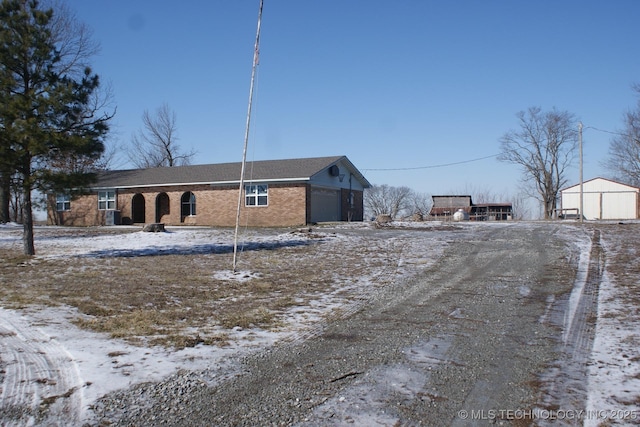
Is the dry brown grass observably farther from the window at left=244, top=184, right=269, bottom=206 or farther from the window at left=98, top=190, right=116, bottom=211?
the window at left=98, top=190, right=116, bottom=211

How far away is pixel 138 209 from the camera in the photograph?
34312mm

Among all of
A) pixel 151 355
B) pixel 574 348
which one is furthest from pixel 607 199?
pixel 151 355

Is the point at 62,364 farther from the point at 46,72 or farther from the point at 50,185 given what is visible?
the point at 46,72

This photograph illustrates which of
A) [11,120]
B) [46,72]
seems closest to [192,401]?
[11,120]

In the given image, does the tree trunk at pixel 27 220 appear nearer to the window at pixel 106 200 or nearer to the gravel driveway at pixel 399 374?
the gravel driveway at pixel 399 374

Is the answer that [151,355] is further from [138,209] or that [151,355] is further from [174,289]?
[138,209]

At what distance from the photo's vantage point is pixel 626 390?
4355mm

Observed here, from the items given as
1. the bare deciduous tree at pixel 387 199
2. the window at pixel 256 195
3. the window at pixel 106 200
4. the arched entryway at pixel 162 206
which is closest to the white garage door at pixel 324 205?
the window at pixel 256 195

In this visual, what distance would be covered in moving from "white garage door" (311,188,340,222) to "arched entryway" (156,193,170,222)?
10.6 meters

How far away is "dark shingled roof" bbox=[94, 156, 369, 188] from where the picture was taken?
93.9 feet

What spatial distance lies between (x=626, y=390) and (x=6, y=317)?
7.69 meters

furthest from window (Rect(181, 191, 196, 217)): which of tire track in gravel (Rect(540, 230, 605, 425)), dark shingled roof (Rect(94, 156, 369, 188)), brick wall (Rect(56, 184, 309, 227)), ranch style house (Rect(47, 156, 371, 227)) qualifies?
tire track in gravel (Rect(540, 230, 605, 425))

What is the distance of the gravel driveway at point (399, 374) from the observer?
396 centimetres

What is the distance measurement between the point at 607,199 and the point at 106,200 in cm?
4110
